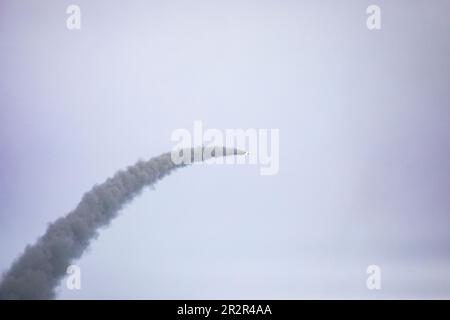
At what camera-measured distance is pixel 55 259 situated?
6.60 meters

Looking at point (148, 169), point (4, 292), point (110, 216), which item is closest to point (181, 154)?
point (148, 169)

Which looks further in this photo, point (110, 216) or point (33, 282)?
point (110, 216)

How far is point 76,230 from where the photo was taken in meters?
6.99

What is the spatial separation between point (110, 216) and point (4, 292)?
1472 mm

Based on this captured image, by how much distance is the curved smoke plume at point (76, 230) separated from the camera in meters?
6.18

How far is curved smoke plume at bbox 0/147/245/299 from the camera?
6184 mm
